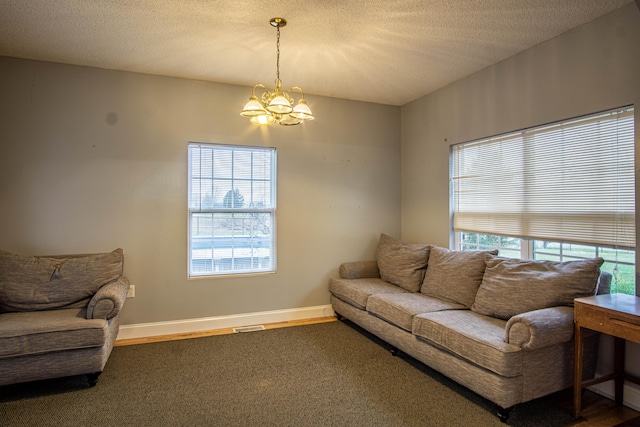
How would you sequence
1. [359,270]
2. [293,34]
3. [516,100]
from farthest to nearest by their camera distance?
1. [359,270]
2. [516,100]
3. [293,34]

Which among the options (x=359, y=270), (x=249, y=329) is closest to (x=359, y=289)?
(x=359, y=270)

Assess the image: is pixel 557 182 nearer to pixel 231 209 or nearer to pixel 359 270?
pixel 359 270

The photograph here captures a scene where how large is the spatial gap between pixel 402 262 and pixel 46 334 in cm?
310

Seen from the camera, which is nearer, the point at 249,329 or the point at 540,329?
the point at 540,329

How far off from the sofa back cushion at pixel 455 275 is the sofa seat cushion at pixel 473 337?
22 cm

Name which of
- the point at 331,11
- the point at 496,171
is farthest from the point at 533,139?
the point at 331,11

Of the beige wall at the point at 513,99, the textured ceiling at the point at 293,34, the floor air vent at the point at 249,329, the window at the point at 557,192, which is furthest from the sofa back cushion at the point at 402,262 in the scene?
the textured ceiling at the point at 293,34

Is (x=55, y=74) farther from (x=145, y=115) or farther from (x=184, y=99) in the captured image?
(x=184, y=99)

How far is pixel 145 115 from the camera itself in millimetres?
3750

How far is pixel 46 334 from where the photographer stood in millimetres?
2518

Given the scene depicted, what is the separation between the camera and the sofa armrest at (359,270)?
4.31m

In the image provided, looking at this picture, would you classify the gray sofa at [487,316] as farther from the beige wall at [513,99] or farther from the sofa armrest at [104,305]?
the sofa armrest at [104,305]

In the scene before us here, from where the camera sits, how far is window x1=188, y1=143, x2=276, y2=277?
13.0ft

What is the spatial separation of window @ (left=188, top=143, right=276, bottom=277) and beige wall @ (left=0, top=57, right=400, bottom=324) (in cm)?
11
